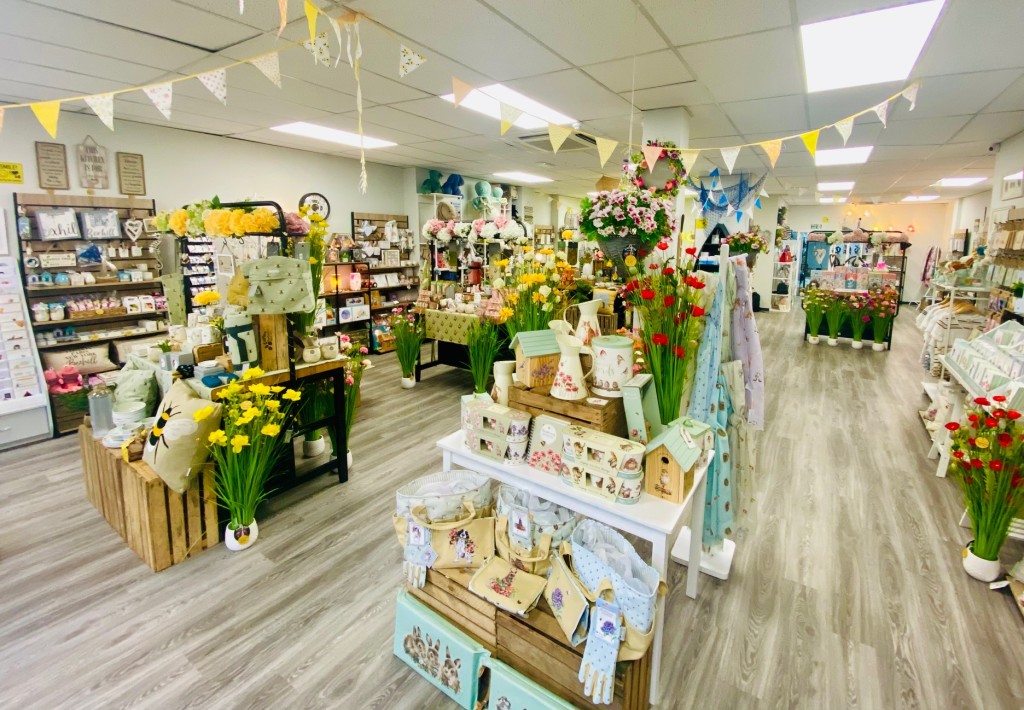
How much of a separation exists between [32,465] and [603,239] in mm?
4372

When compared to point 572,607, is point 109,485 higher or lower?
lower

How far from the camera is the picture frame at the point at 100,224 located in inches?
168

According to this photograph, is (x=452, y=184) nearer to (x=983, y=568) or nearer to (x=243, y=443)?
(x=243, y=443)

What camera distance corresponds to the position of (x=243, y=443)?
7.82ft

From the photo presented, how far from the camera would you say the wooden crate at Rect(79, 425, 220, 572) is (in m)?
2.38

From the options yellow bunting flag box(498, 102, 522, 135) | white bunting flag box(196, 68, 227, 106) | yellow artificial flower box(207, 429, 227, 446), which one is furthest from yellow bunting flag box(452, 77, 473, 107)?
yellow artificial flower box(207, 429, 227, 446)

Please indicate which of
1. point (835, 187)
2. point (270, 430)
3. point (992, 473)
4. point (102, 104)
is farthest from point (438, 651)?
point (835, 187)

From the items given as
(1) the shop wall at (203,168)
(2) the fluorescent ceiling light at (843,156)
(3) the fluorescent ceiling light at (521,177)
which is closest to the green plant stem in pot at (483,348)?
(1) the shop wall at (203,168)

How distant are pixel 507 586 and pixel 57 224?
15.9 ft

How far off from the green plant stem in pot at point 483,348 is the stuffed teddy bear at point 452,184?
141 inches

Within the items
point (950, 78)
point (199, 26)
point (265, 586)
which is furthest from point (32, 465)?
point (950, 78)

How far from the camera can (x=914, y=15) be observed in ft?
7.39

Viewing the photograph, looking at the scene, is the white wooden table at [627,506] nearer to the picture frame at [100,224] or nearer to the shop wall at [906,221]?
the picture frame at [100,224]

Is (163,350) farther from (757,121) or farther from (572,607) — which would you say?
(757,121)
